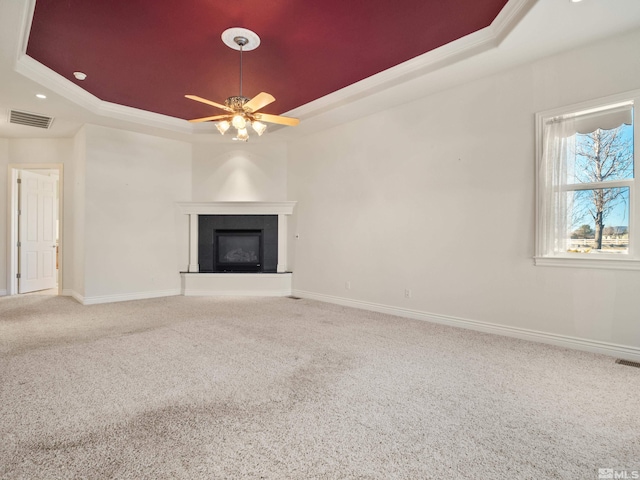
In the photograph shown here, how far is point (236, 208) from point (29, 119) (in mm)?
3357

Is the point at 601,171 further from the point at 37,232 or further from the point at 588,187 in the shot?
the point at 37,232

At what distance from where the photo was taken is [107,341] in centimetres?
347

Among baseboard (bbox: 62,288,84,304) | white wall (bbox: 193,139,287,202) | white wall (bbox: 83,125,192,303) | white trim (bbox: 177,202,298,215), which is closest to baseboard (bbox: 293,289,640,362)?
white trim (bbox: 177,202,298,215)

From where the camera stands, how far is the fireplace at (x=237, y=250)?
6668 mm

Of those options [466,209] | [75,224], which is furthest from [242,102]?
[75,224]

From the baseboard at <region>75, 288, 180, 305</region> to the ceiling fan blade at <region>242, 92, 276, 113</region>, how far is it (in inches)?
157

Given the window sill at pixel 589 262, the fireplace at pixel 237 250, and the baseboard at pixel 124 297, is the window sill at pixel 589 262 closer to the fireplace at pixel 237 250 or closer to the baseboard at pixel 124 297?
the fireplace at pixel 237 250

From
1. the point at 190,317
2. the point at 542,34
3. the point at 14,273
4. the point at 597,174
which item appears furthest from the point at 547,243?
the point at 14,273

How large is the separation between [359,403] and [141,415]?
1.30 metres

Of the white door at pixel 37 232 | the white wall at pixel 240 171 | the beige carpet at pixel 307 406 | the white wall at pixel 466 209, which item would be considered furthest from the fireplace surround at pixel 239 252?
the white door at pixel 37 232

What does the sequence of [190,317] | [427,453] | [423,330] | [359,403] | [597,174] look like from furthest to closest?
[190,317] < [423,330] < [597,174] < [359,403] < [427,453]

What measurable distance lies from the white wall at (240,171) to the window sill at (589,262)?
172 inches

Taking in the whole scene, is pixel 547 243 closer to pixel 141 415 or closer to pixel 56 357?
pixel 141 415

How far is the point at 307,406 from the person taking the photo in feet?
7.00
